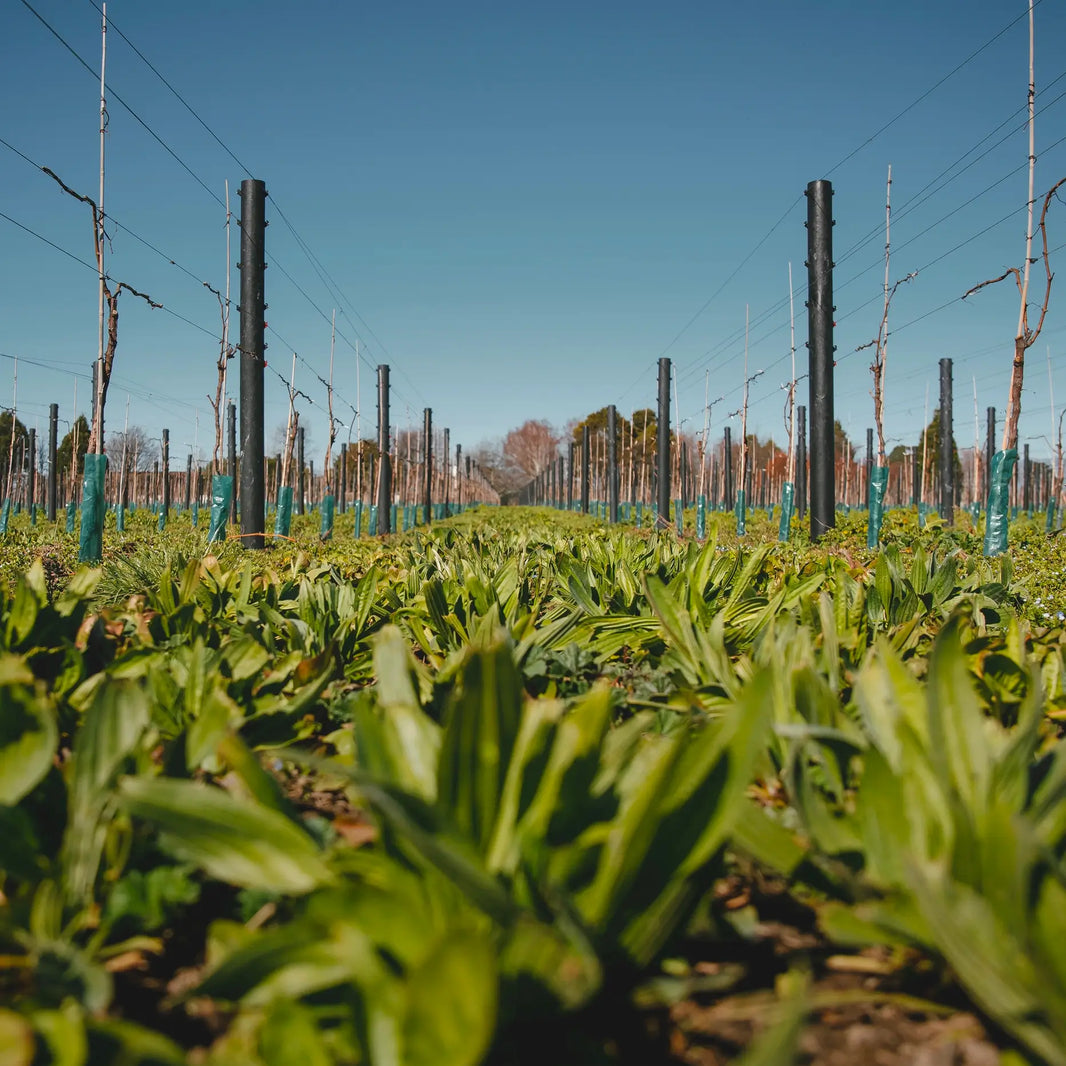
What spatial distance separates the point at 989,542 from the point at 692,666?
10.9 metres

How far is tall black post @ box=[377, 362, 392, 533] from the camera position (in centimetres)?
2645

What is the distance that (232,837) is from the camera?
4.09 feet

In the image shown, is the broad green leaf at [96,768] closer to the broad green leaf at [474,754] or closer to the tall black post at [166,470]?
the broad green leaf at [474,754]

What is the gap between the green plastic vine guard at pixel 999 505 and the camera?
11.2 m

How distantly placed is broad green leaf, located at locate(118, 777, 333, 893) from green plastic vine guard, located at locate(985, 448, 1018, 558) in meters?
11.9

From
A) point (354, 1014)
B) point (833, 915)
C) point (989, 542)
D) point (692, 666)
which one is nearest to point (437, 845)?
point (354, 1014)

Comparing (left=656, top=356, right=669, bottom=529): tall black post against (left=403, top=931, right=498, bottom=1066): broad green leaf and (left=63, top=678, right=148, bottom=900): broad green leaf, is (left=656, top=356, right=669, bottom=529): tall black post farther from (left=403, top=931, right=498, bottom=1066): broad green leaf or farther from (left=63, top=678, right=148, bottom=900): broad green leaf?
(left=403, top=931, right=498, bottom=1066): broad green leaf

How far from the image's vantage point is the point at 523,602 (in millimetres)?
3709

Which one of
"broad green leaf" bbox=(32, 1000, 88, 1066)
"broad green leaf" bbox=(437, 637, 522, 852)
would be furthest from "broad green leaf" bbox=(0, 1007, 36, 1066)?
"broad green leaf" bbox=(437, 637, 522, 852)

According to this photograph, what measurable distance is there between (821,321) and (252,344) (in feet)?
32.3

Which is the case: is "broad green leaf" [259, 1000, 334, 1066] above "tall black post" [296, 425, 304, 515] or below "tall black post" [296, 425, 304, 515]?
below

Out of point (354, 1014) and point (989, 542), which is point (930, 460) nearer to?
point (989, 542)

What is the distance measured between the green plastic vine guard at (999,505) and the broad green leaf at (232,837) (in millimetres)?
11852

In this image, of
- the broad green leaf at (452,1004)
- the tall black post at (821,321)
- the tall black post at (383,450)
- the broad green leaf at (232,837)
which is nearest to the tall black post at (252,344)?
the tall black post at (821,321)
